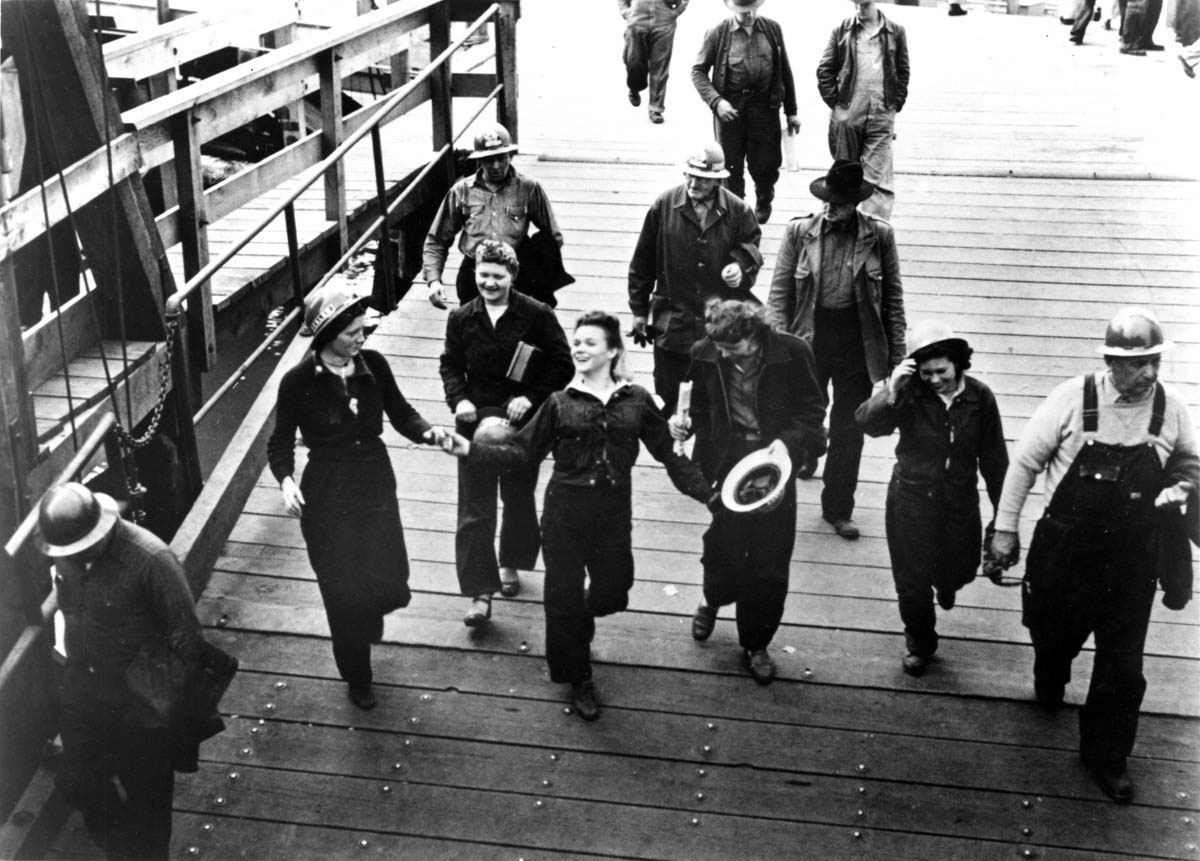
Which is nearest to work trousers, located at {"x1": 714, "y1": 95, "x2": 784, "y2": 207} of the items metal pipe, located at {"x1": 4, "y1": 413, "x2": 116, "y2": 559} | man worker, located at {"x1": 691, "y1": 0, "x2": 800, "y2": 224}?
man worker, located at {"x1": 691, "y1": 0, "x2": 800, "y2": 224}

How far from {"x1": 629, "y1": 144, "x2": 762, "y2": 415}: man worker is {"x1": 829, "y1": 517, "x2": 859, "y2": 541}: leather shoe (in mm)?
969

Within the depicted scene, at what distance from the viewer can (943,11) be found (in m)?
18.1

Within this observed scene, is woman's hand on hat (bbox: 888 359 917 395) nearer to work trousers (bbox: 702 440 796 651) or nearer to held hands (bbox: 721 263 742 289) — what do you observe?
work trousers (bbox: 702 440 796 651)

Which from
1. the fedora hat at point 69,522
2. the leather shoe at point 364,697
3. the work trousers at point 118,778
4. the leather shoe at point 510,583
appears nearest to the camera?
the fedora hat at point 69,522

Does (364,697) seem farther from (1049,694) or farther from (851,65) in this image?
(851,65)

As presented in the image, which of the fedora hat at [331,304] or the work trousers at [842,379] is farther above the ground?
the fedora hat at [331,304]

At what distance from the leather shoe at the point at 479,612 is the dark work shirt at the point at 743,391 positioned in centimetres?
130

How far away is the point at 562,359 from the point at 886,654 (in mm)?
1776

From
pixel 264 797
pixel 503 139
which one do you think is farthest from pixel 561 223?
pixel 264 797

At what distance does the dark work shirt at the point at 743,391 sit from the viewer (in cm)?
528

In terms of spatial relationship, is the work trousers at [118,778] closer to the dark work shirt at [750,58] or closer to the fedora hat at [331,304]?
the fedora hat at [331,304]

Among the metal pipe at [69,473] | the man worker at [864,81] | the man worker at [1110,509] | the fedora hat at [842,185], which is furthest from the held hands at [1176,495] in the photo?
the man worker at [864,81]

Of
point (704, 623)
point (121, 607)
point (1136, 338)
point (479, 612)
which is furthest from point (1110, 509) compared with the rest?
point (121, 607)

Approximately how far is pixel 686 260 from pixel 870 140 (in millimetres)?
2561
